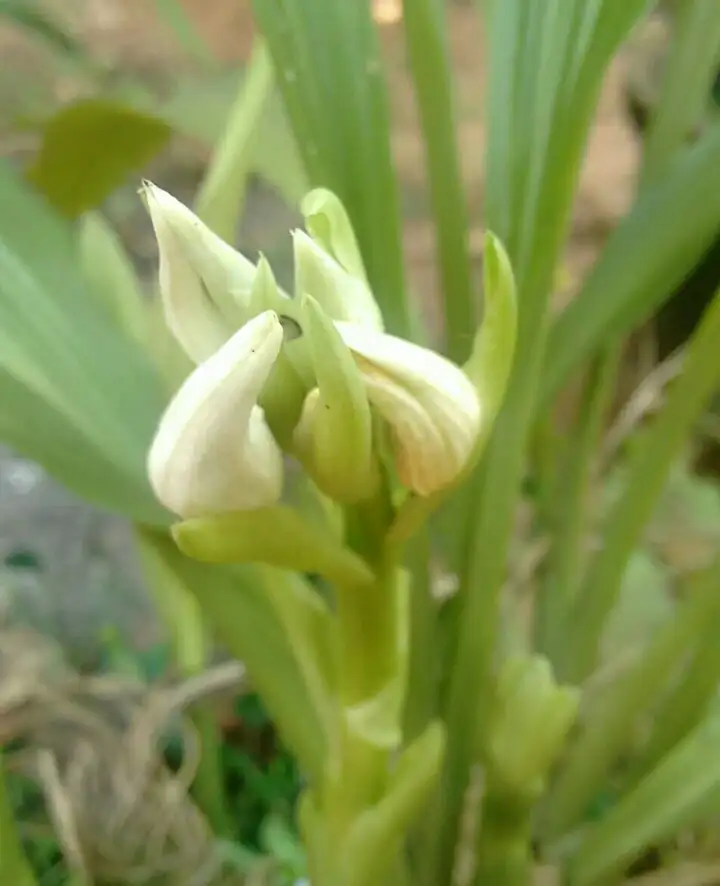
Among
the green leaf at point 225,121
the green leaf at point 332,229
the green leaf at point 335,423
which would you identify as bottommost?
the green leaf at point 225,121

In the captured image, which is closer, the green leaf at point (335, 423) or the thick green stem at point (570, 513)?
the green leaf at point (335, 423)

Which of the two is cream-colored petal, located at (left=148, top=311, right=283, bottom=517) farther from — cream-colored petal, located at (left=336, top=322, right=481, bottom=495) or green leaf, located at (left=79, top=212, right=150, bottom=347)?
green leaf, located at (left=79, top=212, right=150, bottom=347)

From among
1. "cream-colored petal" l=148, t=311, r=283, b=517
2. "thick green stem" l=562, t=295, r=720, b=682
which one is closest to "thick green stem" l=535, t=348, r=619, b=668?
"thick green stem" l=562, t=295, r=720, b=682

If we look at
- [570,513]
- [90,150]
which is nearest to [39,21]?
[90,150]

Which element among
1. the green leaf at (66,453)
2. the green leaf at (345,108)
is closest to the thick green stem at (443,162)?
the green leaf at (345,108)

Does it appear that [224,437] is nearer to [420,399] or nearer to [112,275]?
[420,399]

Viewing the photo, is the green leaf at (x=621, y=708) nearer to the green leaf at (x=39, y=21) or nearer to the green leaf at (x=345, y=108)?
the green leaf at (x=345, y=108)

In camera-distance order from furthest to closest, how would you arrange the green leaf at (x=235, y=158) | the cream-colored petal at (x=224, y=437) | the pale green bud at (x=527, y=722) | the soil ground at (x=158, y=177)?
the soil ground at (x=158, y=177)
the green leaf at (x=235, y=158)
the pale green bud at (x=527, y=722)
the cream-colored petal at (x=224, y=437)
